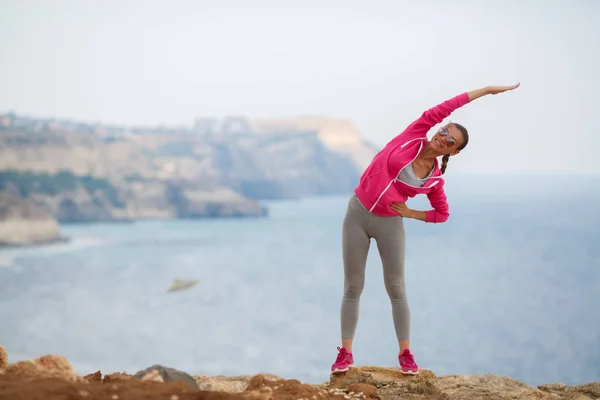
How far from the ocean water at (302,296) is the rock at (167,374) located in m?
13.3

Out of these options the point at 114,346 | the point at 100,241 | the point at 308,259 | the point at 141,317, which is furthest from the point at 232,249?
the point at 114,346

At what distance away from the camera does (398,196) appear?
358cm

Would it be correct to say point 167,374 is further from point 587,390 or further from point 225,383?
point 587,390

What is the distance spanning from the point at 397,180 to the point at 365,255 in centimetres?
42

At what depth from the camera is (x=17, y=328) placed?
21.2 m

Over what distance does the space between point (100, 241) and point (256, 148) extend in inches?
371

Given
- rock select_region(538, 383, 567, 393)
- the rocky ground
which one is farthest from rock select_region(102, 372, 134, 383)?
rock select_region(538, 383, 567, 393)

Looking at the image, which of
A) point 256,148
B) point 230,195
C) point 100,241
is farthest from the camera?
point 256,148

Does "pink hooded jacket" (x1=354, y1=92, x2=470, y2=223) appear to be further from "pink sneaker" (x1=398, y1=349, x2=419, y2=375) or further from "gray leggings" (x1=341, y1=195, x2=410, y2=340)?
"pink sneaker" (x1=398, y1=349, x2=419, y2=375)

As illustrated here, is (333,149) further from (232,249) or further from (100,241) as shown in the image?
(100,241)

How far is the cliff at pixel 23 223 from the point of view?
26.2 m

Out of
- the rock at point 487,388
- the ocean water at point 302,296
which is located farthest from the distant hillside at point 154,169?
the rock at point 487,388

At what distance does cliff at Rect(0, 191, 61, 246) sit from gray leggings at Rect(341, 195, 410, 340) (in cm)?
2439

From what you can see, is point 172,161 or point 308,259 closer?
point 308,259
